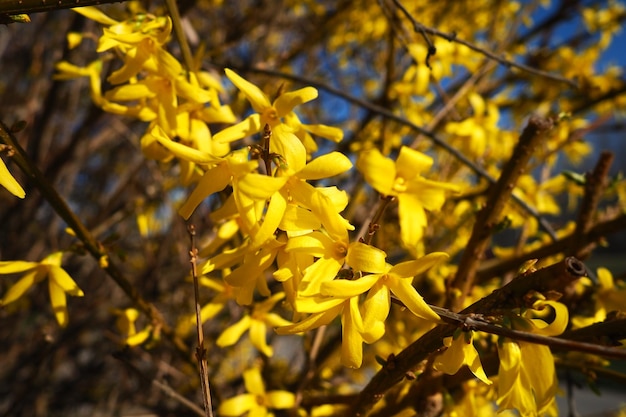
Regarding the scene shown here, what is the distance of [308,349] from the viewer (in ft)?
5.06

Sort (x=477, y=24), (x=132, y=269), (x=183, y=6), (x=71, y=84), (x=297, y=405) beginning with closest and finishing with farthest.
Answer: (x=297, y=405) → (x=183, y=6) → (x=71, y=84) → (x=477, y=24) → (x=132, y=269)

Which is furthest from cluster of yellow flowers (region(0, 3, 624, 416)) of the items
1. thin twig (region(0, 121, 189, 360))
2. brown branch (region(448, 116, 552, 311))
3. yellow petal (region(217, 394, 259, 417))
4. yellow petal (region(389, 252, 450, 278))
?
yellow petal (region(217, 394, 259, 417))

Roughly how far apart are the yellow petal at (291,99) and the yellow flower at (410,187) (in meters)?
0.16

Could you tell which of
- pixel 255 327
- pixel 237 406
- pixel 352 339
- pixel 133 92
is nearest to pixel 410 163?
pixel 352 339

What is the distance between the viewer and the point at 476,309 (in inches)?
27.5

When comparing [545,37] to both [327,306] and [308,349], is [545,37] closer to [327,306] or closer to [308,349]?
[308,349]

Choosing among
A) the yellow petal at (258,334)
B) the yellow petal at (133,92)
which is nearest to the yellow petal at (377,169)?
the yellow petal at (133,92)

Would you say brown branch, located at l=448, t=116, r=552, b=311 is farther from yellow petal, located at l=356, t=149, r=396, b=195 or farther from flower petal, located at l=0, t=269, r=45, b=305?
flower petal, located at l=0, t=269, r=45, b=305

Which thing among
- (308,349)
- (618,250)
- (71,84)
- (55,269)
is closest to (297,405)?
(308,349)

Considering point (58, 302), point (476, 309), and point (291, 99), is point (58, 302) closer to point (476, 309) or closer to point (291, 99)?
point (291, 99)

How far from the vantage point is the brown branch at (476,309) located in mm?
594

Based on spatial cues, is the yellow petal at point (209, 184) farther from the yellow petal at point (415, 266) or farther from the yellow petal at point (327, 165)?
the yellow petal at point (415, 266)

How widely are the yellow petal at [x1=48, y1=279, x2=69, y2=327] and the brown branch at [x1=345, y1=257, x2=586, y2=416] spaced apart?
648 mm

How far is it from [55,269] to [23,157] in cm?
31
